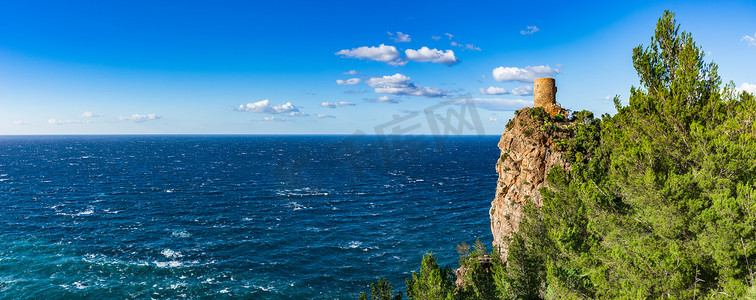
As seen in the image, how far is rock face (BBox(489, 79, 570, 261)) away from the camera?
43.8 meters

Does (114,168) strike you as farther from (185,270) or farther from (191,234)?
(185,270)

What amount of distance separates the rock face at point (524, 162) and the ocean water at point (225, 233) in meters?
15.0

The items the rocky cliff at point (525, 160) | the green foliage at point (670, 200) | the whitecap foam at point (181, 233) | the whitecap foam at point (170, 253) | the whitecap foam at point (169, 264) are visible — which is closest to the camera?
the green foliage at point (670, 200)

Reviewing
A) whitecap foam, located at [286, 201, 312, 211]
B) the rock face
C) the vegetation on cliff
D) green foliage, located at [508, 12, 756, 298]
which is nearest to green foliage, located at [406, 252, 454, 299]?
the vegetation on cliff

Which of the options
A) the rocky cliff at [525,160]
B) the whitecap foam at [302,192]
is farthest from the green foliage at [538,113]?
the whitecap foam at [302,192]

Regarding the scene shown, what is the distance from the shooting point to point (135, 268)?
173 ft

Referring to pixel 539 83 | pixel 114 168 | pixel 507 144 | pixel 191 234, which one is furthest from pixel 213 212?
pixel 114 168

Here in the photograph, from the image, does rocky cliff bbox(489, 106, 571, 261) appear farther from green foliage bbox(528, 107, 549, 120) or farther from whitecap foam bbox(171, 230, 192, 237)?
whitecap foam bbox(171, 230, 192, 237)

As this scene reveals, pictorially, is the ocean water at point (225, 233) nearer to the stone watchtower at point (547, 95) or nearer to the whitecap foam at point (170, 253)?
the whitecap foam at point (170, 253)

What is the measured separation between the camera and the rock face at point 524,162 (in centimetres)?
4375

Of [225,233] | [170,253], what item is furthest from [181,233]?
[170,253]

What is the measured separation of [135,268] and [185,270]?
7.20 meters

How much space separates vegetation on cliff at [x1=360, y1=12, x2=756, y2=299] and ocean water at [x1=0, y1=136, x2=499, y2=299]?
2287cm

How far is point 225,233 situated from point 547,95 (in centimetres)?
5838
